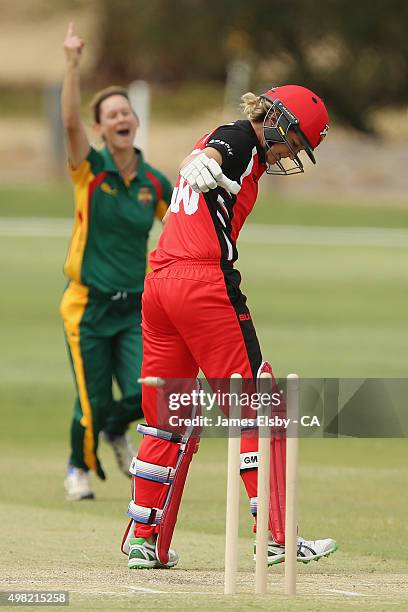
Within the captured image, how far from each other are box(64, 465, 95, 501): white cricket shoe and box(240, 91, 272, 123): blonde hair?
3.52 m

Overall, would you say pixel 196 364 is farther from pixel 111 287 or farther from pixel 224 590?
pixel 111 287

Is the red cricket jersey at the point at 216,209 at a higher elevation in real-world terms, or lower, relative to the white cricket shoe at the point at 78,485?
higher

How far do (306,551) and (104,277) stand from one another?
334 cm

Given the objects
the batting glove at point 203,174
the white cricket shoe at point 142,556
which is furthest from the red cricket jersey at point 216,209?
the white cricket shoe at point 142,556

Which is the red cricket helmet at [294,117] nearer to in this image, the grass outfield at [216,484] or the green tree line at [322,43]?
the grass outfield at [216,484]

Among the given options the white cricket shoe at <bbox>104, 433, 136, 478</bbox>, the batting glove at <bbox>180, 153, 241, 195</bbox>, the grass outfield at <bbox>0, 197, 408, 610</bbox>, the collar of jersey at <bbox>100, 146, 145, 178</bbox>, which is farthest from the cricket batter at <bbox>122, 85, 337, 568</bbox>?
the white cricket shoe at <bbox>104, 433, 136, 478</bbox>

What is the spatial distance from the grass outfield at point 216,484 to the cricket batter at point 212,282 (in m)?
0.38

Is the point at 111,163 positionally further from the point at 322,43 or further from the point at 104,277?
the point at 322,43

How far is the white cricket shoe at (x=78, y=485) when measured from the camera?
962 cm

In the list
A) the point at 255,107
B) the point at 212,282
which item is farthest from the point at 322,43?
the point at 212,282

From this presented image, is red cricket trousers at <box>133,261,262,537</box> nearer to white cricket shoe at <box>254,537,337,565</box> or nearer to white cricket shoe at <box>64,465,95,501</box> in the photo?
white cricket shoe at <box>254,537,337,565</box>

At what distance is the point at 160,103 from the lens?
5225cm

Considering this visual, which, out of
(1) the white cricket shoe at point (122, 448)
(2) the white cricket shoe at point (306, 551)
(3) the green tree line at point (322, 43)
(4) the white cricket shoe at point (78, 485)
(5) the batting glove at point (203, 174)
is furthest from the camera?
(3) the green tree line at point (322, 43)

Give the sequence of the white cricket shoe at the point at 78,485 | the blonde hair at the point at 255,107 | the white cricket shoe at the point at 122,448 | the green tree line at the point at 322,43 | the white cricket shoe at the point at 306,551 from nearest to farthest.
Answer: the white cricket shoe at the point at 306,551, the blonde hair at the point at 255,107, the white cricket shoe at the point at 78,485, the white cricket shoe at the point at 122,448, the green tree line at the point at 322,43
